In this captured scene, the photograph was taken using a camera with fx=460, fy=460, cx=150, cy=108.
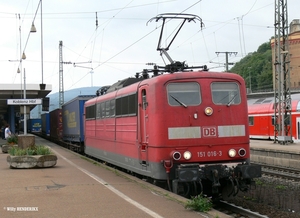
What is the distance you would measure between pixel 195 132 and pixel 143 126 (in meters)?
1.43

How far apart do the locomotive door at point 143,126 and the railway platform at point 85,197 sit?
2.25 feet

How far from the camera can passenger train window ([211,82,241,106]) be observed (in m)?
10.4

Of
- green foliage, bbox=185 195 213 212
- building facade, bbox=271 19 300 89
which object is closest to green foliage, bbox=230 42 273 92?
building facade, bbox=271 19 300 89

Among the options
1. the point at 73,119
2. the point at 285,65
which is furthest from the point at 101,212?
the point at 285,65

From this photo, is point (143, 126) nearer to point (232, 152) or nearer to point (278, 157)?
point (232, 152)

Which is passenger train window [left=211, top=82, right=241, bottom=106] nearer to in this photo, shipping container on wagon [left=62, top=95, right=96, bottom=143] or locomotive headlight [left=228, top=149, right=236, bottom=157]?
locomotive headlight [left=228, top=149, right=236, bottom=157]

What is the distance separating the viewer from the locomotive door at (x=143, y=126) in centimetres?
1069

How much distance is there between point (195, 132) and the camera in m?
9.99

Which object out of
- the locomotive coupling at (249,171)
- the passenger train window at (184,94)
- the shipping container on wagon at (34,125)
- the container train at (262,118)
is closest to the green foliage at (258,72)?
the shipping container on wagon at (34,125)

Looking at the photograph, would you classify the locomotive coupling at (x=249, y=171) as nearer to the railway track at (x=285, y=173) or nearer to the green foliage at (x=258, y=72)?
the railway track at (x=285, y=173)

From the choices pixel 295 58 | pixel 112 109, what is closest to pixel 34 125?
pixel 295 58

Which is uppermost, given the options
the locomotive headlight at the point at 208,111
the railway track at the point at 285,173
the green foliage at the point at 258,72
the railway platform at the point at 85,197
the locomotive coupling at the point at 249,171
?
the green foliage at the point at 258,72

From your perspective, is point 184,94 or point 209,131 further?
point 184,94

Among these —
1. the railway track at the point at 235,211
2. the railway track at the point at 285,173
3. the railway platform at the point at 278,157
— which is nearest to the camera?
the railway track at the point at 235,211
